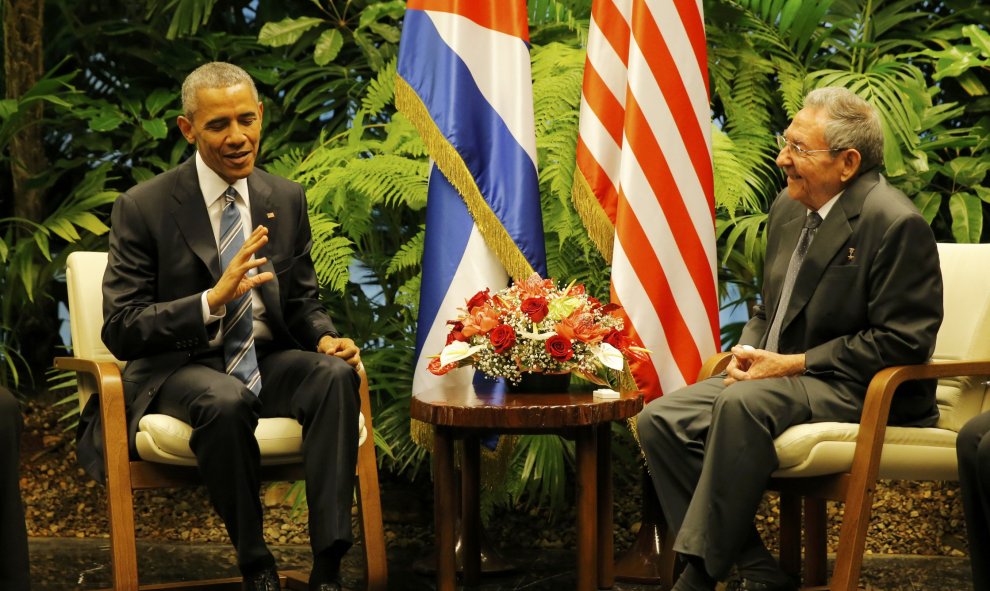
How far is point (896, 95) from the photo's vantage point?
4602 mm

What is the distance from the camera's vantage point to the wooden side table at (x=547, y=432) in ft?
9.90

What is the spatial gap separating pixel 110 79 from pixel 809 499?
3722 millimetres

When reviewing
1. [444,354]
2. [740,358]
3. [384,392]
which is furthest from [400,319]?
[740,358]

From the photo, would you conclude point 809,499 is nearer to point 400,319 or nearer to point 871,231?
point 871,231

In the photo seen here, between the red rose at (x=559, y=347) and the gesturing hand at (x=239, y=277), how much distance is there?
78 cm

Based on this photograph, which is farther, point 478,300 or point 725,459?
point 478,300

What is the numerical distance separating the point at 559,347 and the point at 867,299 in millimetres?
826

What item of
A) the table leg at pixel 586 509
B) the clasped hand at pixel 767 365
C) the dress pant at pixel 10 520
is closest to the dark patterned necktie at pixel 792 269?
the clasped hand at pixel 767 365

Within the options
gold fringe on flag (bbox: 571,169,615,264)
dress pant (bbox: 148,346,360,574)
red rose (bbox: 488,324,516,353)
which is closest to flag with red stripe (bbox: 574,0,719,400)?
gold fringe on flag (bbox: 571,169,615,264)

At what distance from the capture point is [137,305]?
3182 millimetres

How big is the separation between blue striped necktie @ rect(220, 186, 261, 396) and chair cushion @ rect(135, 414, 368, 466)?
0.16 m

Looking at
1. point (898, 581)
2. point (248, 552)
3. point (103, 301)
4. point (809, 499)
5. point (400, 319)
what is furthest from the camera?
point (400, 319)

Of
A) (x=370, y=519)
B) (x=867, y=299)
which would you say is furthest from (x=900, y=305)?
(x=370, y=519)

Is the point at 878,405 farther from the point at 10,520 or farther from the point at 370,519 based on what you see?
the point at 10,520
